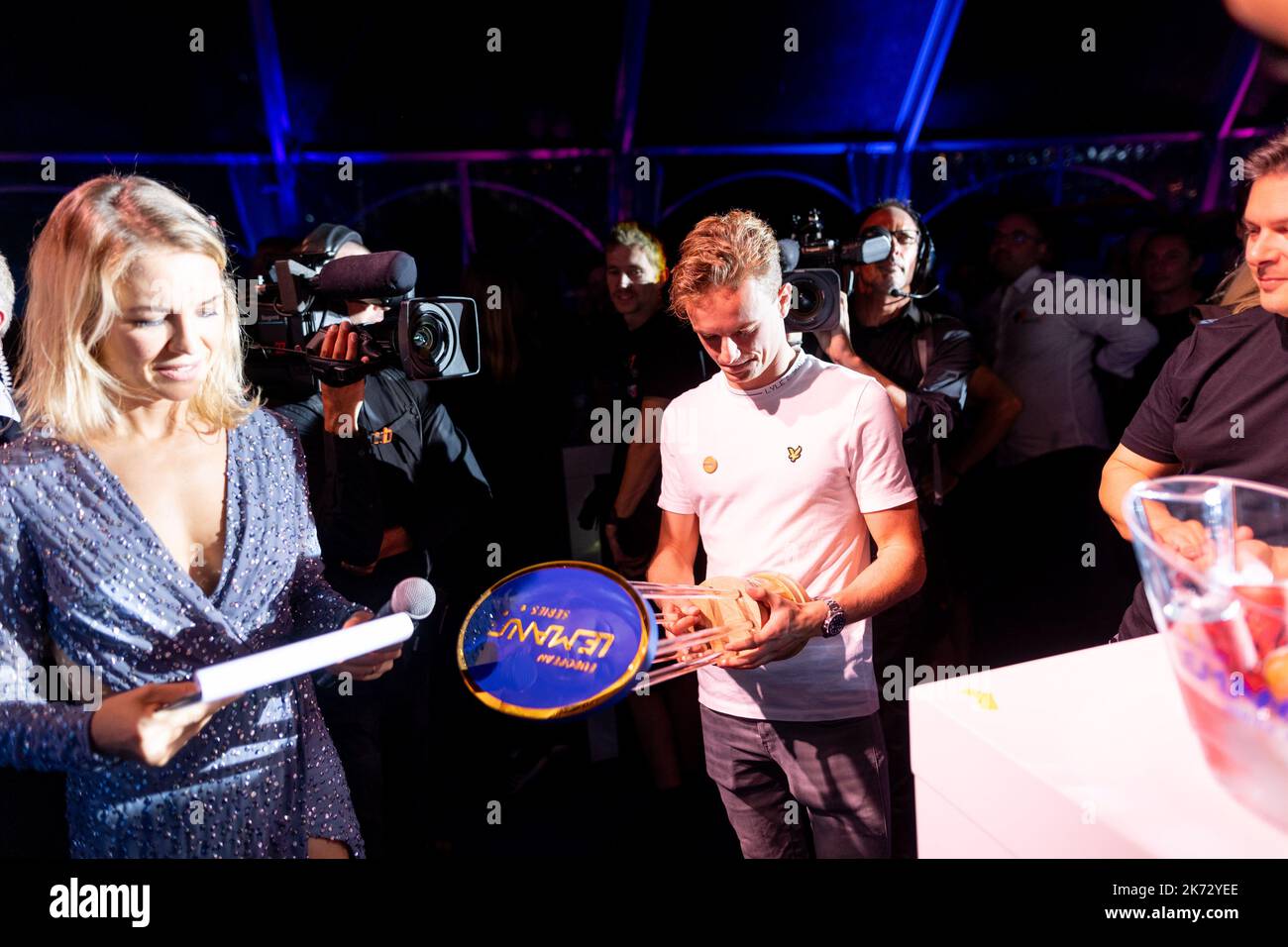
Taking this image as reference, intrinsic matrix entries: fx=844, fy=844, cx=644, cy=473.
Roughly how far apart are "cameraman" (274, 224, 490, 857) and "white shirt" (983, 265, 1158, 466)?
1876 millimetres

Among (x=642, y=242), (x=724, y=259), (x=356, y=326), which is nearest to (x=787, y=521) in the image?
(x=724, y=259)

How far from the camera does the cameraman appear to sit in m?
1.80

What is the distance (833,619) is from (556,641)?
564 mm

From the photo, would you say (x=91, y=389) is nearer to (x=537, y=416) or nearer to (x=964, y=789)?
(x=964, y=789)

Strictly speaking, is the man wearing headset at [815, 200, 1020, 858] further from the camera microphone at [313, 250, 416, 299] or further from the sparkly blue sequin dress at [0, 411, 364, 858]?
the sparkly blue sequin dress at [0, 411, 364, 858]

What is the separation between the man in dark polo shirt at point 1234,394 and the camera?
1.42 m

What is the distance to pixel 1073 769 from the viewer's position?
33.5 inches

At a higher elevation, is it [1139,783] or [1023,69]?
[1023,69]

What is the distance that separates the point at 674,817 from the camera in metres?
2.65

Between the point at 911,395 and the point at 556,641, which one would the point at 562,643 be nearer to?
the point at 556,641

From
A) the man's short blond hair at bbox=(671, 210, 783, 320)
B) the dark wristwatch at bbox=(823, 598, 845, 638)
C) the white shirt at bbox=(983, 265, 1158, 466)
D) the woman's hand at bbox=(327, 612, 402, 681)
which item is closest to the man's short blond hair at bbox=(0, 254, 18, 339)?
the woman's hand at bbox=(327, 612, 402, 681)
